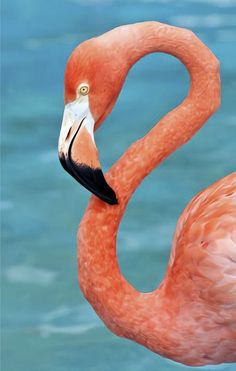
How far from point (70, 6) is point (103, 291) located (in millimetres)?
3785

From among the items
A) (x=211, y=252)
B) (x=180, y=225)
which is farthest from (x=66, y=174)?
(x=211, y=252)

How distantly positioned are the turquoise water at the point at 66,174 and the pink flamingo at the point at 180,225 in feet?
2.00

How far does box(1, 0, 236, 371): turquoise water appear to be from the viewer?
339 cm

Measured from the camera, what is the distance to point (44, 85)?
5176 millimetres

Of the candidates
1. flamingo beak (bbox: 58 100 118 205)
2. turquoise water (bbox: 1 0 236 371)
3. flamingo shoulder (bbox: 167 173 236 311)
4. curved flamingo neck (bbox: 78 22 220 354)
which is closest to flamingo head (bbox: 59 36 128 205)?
flamingo beak (bbox: 58 100 118 205)

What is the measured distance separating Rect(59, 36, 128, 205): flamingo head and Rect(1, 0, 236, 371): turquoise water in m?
1.05

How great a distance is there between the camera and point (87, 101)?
8.07 ft

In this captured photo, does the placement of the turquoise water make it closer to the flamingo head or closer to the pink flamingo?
the pink flamingo

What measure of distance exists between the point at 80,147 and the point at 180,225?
0.51 metres

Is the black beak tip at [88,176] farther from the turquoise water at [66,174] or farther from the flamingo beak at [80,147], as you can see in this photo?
the turquoise water at [66,174]

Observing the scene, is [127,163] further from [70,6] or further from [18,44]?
[70,6]

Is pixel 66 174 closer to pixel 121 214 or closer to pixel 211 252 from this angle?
pixel 121 214

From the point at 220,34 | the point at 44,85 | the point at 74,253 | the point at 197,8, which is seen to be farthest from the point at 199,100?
the point at 197,8

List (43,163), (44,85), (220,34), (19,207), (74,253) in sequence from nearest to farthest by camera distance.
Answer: (74,253), (19,207), (43,163), (44,85), (220,34)
